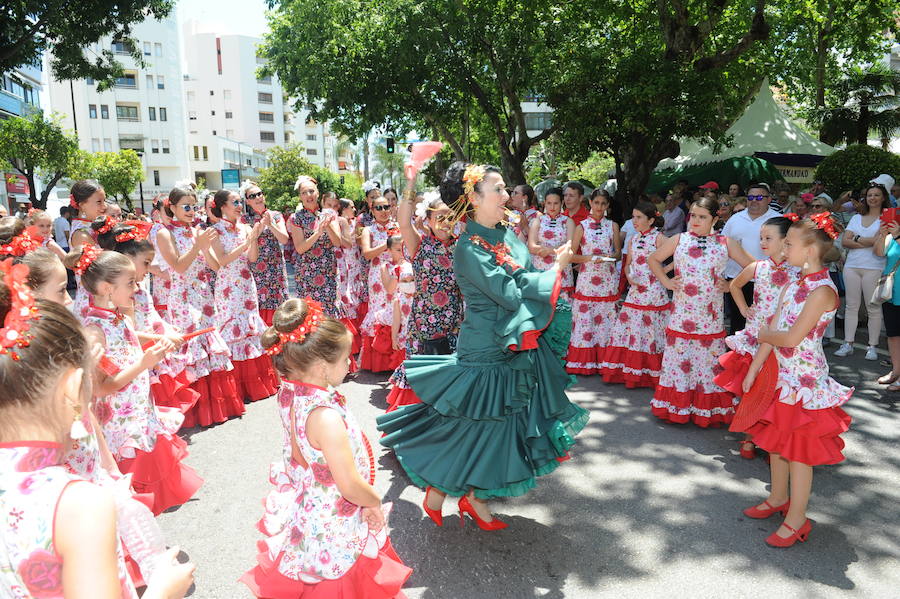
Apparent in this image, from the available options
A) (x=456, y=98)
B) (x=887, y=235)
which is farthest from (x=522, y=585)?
(x=456, y=98)

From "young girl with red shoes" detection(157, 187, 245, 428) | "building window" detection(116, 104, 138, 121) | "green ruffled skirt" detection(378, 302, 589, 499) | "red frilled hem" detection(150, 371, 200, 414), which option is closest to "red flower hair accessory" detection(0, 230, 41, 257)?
"red frilled hem" detection(150, 371, 200, 414)

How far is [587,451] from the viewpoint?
16.5ft

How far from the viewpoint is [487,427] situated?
11.7 feet

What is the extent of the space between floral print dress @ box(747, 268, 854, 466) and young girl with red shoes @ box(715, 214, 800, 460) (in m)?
0.47

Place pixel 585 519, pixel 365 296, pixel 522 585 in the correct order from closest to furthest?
pixel 522 585, pixel 585 519, pixel 365 296

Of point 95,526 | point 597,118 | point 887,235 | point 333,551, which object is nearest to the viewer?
point 95,526

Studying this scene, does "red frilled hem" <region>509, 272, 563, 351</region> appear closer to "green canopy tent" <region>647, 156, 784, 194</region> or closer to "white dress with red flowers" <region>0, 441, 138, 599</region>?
"white dress with red flowers" <region>0, 441, 138, 599</region>

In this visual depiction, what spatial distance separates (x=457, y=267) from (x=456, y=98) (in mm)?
16472

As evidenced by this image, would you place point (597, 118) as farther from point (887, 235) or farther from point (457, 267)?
point (457, 267)

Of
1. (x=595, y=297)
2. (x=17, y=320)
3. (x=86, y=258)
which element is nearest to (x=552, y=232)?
(x=595, y=297)

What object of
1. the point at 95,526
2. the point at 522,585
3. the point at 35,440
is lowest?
the point at 522,585

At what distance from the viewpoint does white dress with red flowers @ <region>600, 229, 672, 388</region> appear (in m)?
6.67

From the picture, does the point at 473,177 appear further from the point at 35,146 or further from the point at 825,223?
the point at 35,146

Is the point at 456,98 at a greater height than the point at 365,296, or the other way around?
the point at 456,98
